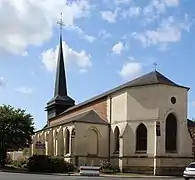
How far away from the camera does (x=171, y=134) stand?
1815 inches

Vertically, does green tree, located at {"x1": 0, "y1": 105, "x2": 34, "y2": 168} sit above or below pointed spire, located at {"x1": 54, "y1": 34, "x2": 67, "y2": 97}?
below

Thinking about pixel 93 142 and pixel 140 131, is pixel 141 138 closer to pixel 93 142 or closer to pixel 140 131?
pixel 140 131

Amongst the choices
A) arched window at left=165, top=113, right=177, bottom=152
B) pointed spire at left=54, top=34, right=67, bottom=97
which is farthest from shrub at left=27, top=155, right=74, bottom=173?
pointed spire at left=54, top=34, right=67, bottom=97

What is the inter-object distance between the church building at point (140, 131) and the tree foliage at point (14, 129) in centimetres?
529

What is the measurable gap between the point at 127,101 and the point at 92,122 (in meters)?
5.47

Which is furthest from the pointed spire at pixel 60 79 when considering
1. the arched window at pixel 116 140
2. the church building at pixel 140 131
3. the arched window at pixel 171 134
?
the arched window at pixel 171 134

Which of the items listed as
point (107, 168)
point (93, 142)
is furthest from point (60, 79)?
point (107, 168)

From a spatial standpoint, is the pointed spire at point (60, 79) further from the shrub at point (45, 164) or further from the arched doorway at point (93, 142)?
the shrub at point (45, 164)

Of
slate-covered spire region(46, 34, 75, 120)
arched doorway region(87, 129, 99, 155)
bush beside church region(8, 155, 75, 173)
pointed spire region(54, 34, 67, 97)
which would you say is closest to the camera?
bush beside church region(8, 155, 75, 173)

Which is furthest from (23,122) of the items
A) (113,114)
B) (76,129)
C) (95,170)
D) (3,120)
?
(95,170)

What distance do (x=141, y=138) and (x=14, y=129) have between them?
14.7m

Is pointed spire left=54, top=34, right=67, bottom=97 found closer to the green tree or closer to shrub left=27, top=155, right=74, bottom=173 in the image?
the green tree

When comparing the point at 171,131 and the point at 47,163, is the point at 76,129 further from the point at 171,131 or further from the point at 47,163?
the point at 171,131

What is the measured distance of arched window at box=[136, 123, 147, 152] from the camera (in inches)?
1815
